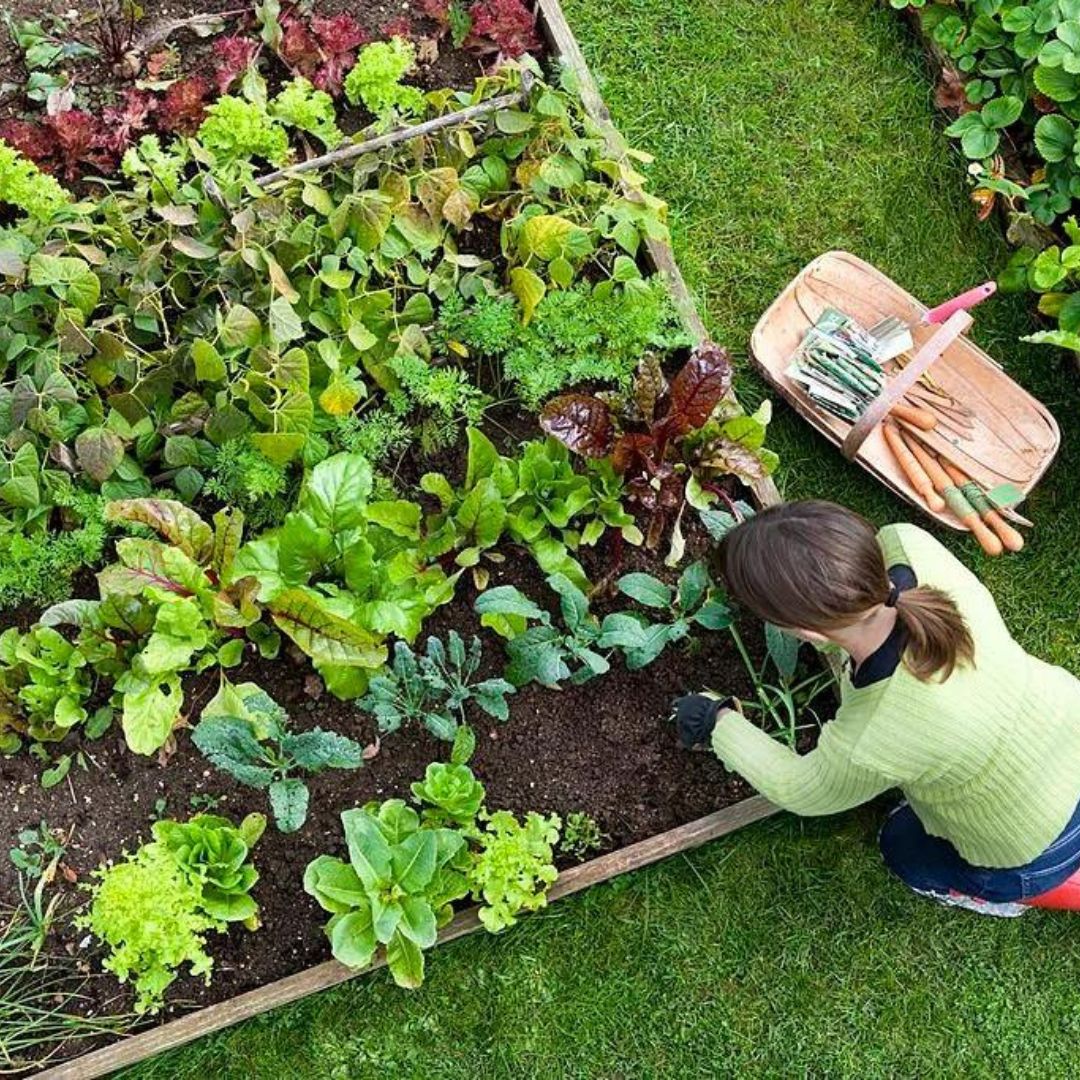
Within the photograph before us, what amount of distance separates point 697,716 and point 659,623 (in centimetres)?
27

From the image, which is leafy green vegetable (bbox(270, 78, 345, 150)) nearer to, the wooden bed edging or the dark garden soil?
the dark garden soil

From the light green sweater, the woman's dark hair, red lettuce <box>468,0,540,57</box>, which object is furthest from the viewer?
red lettuce <box>468,0,540,57</box>

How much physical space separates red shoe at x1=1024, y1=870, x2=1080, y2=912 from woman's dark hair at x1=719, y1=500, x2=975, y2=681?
815 mm

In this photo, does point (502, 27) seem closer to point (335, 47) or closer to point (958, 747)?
point (335, 47)

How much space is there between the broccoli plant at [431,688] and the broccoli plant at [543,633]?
67 mm

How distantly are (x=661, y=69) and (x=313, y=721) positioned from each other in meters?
2.21

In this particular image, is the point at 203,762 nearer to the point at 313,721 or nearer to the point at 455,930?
the point at 313,721

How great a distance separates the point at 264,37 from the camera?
347cm

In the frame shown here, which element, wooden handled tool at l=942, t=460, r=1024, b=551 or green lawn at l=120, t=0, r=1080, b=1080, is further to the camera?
wooden handled tool at l=942, t=460, r=1024, b=551

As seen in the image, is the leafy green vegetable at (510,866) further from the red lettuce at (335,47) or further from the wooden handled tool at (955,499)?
the red lettuce at (335,47)

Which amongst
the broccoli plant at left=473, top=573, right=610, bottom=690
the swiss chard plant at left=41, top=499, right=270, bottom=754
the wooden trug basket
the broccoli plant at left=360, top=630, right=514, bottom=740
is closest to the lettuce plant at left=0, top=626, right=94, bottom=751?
the swiss chard plant at left=41, top=499, right=270, bottom=754

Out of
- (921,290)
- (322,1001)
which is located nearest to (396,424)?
(322,1001)

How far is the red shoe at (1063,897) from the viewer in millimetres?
2945

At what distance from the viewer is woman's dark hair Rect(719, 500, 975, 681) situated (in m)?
2.35
